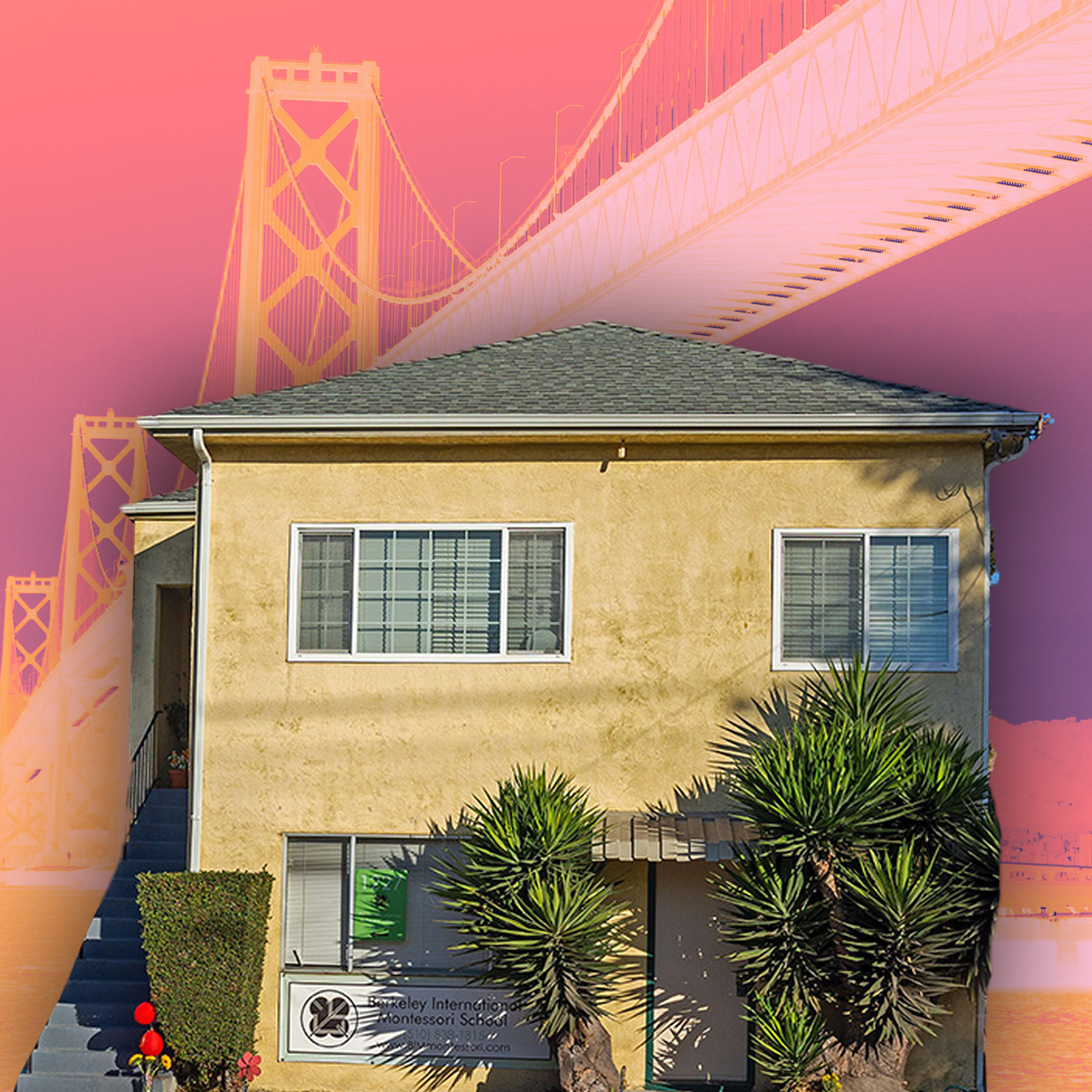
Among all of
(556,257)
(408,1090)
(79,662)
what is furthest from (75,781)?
(408,1090)

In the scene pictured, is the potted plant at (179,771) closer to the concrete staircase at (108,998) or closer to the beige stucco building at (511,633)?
the concrete staircase at (108,998)

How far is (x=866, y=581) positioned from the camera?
46.8 ft

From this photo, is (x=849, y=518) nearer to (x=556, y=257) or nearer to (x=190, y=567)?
(x=190, y=567)

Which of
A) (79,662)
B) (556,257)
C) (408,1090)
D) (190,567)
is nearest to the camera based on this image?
(408,1090)

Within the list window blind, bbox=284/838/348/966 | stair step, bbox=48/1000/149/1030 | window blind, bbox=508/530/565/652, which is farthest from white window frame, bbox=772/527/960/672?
stair step, bbox=48/1000/149/1030

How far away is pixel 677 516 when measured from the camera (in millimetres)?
14430

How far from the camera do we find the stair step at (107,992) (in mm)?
15180

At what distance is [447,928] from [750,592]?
435 centimetres

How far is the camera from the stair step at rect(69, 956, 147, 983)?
15586 millimetres

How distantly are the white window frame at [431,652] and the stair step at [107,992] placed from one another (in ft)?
12.9

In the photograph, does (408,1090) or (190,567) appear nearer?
(408,1090)

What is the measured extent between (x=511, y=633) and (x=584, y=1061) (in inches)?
159

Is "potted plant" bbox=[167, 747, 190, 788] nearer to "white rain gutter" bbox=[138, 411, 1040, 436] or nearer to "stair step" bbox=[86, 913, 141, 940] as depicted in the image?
"stair step" bbox=[86, 913, 141, 940]

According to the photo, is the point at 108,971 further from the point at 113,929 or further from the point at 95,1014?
the point at 95,1014
